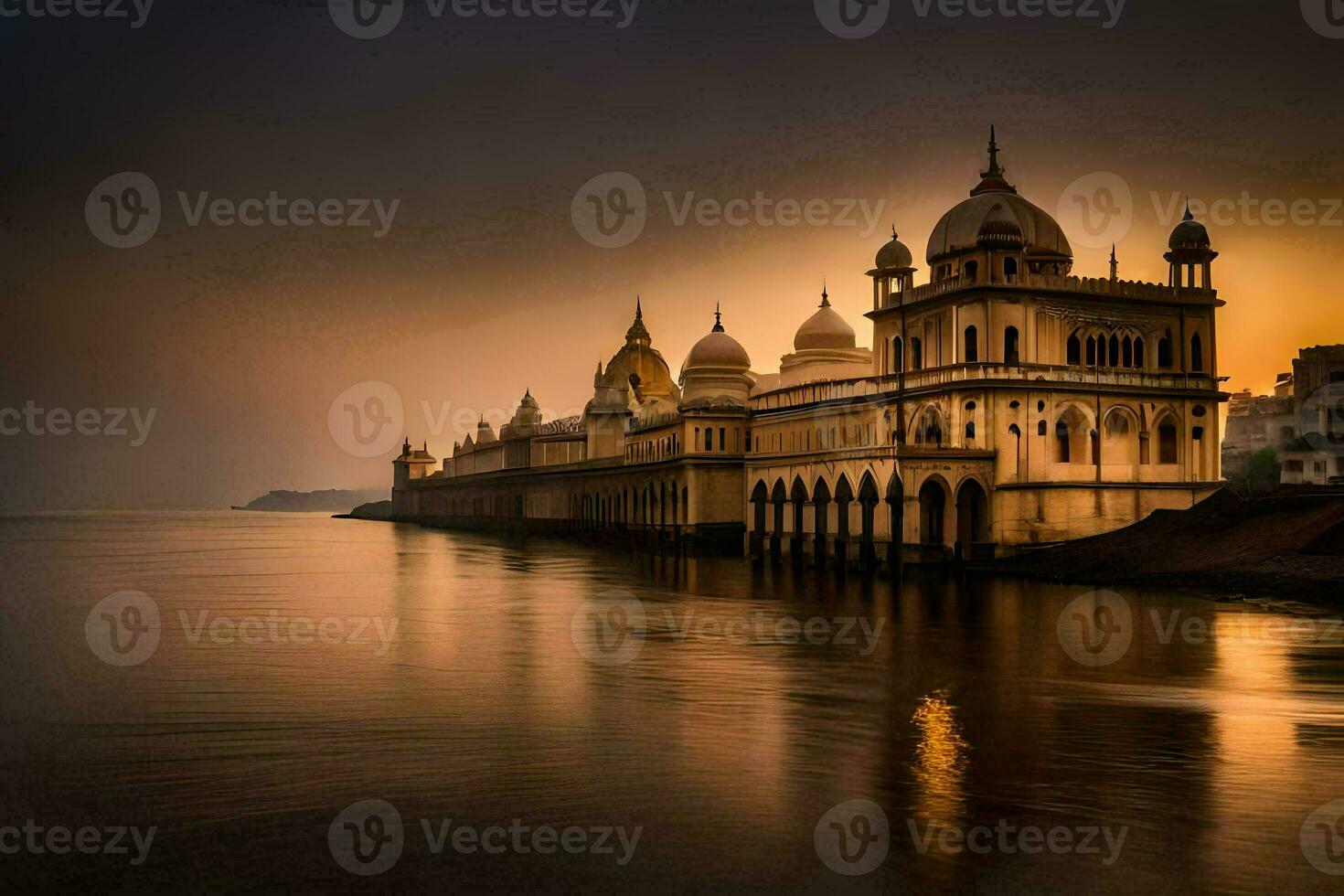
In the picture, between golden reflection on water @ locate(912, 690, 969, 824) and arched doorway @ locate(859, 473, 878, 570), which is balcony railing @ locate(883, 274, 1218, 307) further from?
golden reflection on water @ locate(912, 690, 969, 824)

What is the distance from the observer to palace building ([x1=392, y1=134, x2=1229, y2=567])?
5025cm

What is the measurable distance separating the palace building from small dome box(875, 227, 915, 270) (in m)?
0.07

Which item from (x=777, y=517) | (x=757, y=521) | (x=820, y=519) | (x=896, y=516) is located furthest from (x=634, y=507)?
(x=896, y=516)

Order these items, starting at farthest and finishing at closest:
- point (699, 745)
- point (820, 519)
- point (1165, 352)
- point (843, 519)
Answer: point (1165, 352) → point (820, 519) → point (843, 519) → point (699, 745)

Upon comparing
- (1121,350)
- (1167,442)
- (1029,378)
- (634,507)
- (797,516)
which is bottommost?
(797,516)

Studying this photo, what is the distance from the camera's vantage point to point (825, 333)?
7825 cm

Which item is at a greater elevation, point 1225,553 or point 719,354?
point 719,354

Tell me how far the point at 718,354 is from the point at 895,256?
23471mm

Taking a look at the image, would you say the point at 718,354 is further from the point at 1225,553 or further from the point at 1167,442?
the point at 1225,553

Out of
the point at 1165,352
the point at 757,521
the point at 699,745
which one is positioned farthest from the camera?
the point at 757,521

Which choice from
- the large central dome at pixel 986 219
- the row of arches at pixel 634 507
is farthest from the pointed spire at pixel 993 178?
the row of arches at pixel 634 507

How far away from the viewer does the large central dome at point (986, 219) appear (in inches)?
2251

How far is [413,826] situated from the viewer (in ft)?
45.2

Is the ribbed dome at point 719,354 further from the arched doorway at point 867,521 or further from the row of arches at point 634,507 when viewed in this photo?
the arched doorway at point 867,521
